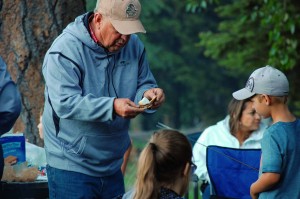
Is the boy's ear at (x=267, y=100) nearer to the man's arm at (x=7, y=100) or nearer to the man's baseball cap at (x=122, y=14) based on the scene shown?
the man's baseball cap at (x=122, y=14)

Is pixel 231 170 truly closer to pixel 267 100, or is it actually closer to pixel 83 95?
pixel 267 100

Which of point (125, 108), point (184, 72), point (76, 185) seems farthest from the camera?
point (184, 72)

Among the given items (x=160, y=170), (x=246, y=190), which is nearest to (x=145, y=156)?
(x=160, y=170)

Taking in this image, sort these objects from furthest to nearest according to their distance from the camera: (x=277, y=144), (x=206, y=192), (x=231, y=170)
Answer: (x=206, y=192)
(x=231, y=170)
(x=277, y=144)

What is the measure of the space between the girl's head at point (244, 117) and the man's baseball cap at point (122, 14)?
8.62 feet

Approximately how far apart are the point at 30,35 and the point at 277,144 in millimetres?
2316

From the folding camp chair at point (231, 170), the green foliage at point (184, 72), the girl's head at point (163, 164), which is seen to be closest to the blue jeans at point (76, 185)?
the girl's head at point (163, 164)

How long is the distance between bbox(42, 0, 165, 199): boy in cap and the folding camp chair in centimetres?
188

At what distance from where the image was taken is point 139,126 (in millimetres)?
39875

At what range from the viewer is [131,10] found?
5086 mm

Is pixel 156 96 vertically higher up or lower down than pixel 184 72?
higher up

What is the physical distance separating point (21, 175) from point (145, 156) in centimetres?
152

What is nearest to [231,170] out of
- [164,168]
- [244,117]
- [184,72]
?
[244,117]

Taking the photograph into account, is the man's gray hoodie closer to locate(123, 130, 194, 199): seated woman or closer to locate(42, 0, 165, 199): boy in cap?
locate(42, 0, 165, 199): boy in cap
